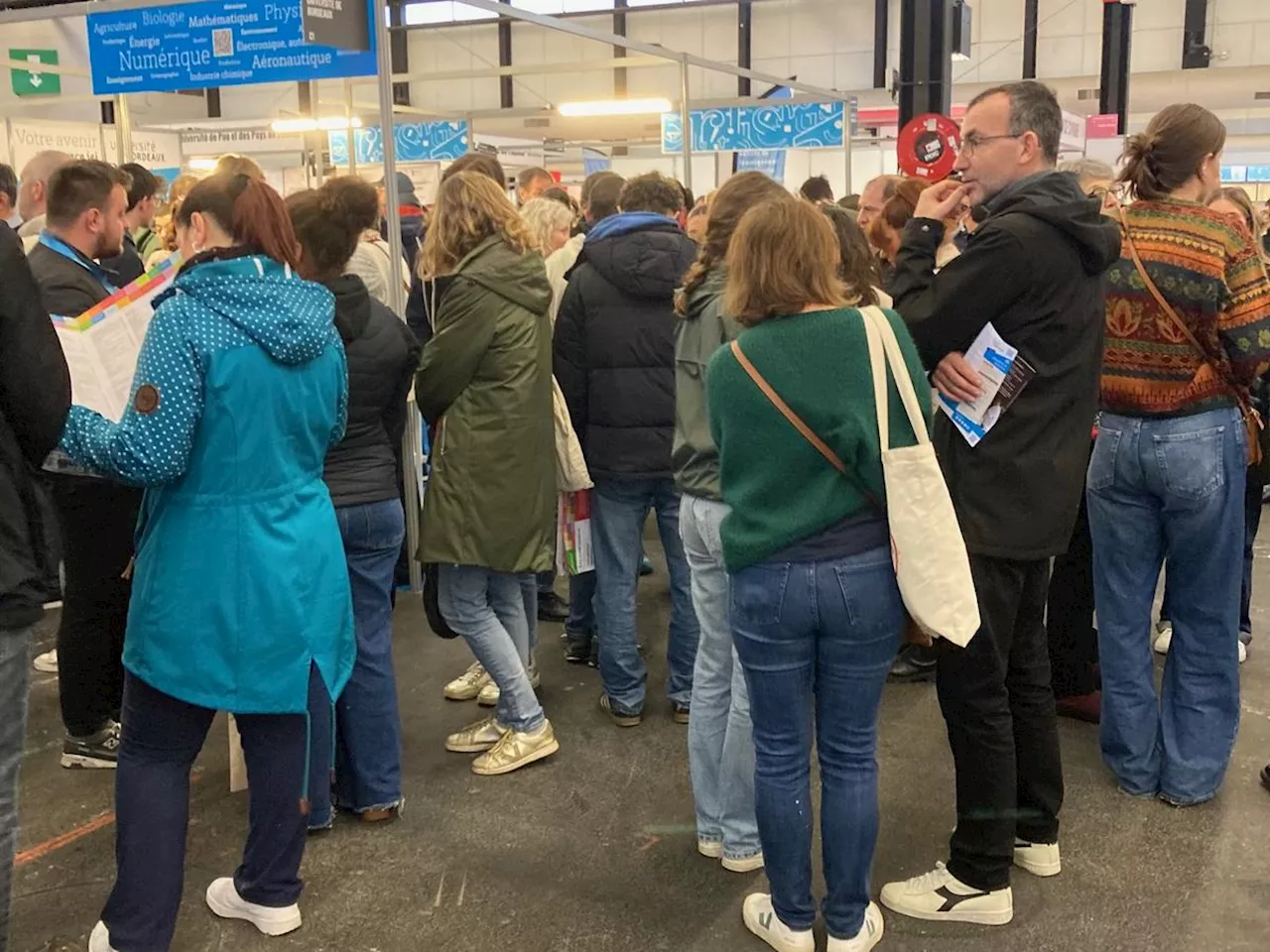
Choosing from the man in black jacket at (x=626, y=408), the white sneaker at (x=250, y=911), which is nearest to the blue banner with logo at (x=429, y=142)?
the man in black jacket at (x=626, y=408)

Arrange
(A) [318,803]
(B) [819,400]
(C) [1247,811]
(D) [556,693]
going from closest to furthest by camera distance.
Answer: (B) [819,400], (A) [318,803], (C) [1247,811], (D) [556,693]

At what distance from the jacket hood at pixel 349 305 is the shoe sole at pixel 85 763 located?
1.50m

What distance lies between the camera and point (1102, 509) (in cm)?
304

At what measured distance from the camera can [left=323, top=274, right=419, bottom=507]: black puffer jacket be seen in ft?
8.93

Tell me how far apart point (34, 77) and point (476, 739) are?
785 centimetres

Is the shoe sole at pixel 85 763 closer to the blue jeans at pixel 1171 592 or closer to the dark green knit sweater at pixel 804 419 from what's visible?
the dark green knit sweater at pixel 804 419

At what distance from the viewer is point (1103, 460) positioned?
3.01m

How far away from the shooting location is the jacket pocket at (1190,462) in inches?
112

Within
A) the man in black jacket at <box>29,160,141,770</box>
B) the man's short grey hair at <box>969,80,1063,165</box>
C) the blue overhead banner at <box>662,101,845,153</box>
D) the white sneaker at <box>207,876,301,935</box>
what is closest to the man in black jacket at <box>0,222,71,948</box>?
the white sneaker at <box>207,876,301,935</box>

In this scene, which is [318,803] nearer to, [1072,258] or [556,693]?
[556,693]

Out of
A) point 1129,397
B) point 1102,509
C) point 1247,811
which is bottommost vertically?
point 1247,811

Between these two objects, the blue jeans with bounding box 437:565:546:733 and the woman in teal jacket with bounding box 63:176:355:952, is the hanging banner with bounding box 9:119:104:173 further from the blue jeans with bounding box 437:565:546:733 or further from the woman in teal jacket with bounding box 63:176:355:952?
the woman in teal jacket with bounding box 63:176:355:952

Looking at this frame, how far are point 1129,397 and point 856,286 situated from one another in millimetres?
991

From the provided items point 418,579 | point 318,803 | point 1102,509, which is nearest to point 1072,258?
point 1102,509
